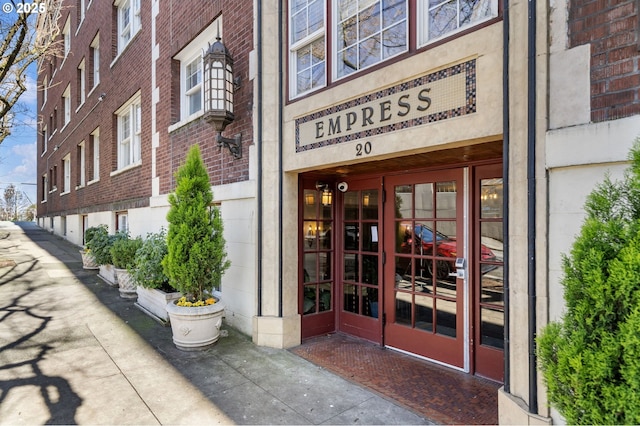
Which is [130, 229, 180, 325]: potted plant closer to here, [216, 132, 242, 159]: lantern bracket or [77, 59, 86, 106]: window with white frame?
[216, 132, 242, 159]: lantern bracket

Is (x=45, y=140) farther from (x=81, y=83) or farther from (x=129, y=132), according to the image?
(x=129, y=132)

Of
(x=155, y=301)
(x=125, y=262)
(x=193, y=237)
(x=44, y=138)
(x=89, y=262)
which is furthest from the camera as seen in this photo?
(x=44, y=138)

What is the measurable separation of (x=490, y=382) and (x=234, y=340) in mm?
3269

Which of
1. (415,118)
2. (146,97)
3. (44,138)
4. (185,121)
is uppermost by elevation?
(44,138)

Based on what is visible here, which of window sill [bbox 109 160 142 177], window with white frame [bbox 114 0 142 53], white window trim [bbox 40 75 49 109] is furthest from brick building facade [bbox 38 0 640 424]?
white window trim [bbox 40 75 49 109]

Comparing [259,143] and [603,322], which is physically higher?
[259,143]

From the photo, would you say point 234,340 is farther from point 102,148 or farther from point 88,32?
point 88,32

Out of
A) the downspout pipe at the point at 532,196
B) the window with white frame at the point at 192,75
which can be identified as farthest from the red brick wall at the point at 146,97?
the downspout pipe at the point at 532,196

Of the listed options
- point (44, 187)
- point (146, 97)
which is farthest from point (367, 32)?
point (44, 187)

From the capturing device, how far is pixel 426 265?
453 cm

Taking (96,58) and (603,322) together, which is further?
(96,58)

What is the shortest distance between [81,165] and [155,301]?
11.4 meters

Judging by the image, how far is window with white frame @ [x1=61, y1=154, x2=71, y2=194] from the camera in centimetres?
1677

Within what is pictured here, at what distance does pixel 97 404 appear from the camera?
3432mm
